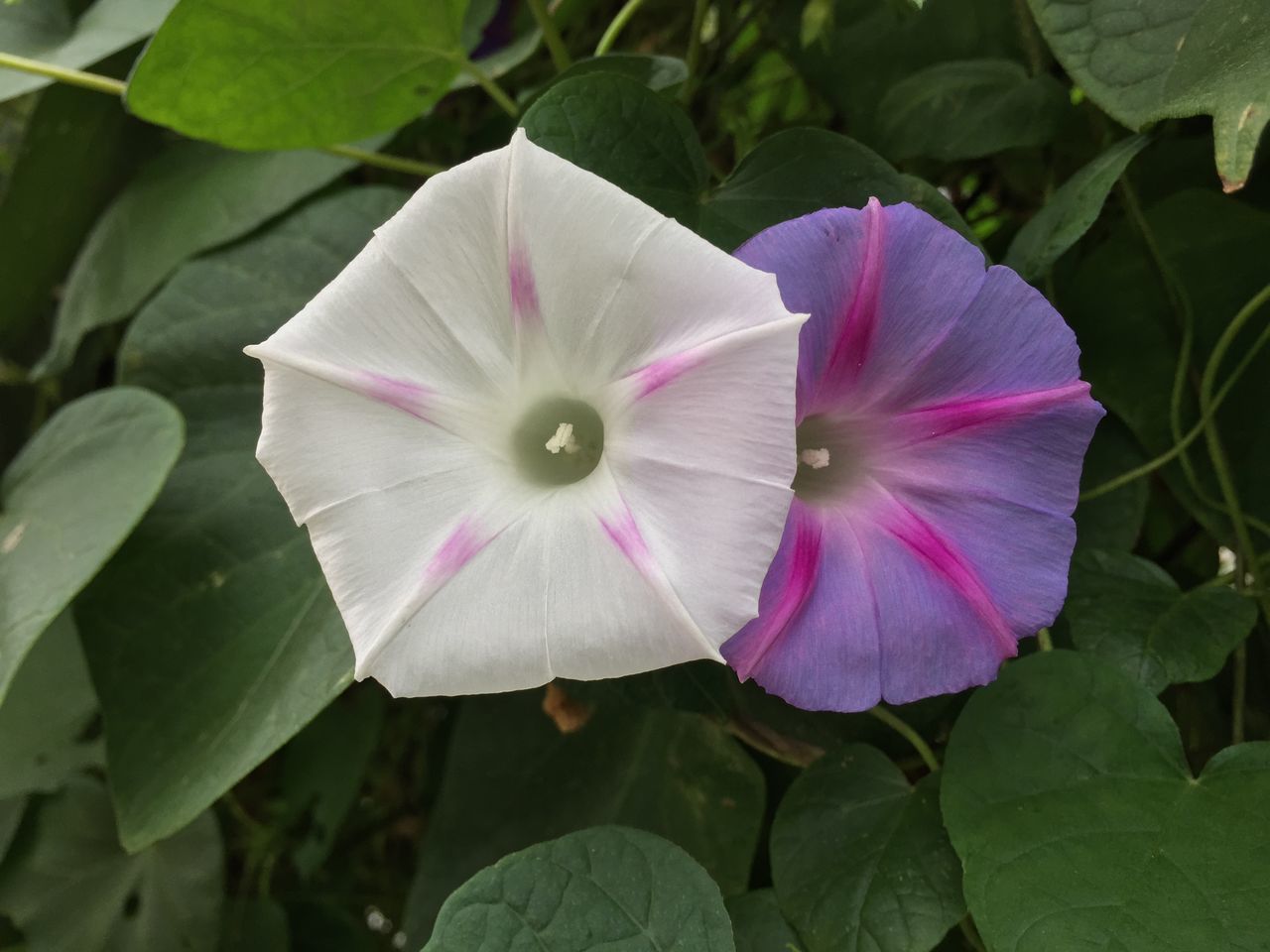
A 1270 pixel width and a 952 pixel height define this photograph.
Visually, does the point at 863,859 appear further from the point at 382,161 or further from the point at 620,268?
the point at 382,161

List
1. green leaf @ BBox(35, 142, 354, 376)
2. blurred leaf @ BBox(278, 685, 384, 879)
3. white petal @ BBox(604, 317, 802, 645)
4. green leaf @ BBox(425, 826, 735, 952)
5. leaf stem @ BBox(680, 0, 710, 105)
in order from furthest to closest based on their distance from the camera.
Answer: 1. blurred leaf @ BBox(278, 685, 384, 879)
2. green leaf @ BBox(35, 142, 354, 376)
3. leaf stem @ BBox(680, 0, 710, 105)
4. green leaf @ BBox(425, 826, 735, 952)
5. white petal @ BBox(604, 317, 802, 645)

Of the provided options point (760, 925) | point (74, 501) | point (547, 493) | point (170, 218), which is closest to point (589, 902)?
point (760, 925)

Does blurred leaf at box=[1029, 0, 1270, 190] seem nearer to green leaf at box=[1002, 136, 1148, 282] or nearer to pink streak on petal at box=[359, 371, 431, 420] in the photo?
green leaf at box=[1002, 136, 1148, 282]

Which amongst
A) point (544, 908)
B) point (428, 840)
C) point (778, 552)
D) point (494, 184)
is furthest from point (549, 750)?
point (494, 184)

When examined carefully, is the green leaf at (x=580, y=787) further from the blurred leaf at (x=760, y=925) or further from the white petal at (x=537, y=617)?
the white petal at (x=537, y=617)

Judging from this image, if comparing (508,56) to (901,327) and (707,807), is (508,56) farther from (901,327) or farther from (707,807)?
(707,807)

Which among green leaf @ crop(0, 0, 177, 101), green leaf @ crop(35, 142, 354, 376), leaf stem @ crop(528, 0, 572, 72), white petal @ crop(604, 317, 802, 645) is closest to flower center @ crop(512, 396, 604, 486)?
white petal @ crop(604, 317, 802, 645)
